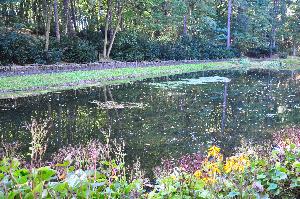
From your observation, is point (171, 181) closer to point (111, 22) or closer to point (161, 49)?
point (111, 22)

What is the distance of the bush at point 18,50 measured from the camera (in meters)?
19.9

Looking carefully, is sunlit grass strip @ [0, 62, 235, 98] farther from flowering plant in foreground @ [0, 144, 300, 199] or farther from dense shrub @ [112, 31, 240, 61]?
flowering plant in foreground @ [0, 144, 300, 199]

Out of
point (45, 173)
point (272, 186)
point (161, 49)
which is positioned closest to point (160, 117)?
point (272, 186)

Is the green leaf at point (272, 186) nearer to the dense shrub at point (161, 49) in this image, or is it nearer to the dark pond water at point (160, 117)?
the dark pond water at point (160, 117)

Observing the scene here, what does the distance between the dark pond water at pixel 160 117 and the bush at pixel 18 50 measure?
6.26 m

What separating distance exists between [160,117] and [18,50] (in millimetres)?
12231

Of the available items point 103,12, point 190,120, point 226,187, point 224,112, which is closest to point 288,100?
point 224,112

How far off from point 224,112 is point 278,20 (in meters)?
36.1

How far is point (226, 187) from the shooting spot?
3422mm

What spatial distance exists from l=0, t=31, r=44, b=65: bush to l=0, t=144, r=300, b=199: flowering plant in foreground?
59.6 feet

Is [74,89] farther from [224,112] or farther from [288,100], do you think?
[288,100]

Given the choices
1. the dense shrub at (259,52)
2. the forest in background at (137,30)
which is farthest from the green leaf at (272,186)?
the dense shrub at (259,52)

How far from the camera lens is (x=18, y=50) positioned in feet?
66.8

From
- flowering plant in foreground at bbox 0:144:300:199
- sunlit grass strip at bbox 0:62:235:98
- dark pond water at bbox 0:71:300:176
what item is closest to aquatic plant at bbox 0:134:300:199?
flowering plant in foreground at bbox 0:144:300:199
